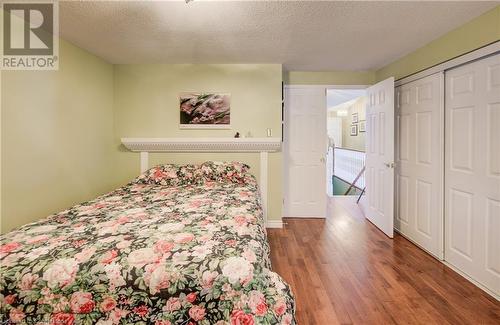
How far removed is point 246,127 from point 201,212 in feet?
6.08

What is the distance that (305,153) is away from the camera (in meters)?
4.10

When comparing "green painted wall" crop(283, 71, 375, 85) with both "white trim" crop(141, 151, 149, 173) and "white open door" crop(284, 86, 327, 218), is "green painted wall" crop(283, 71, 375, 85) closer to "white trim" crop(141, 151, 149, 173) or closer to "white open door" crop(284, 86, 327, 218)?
"white open door" crop(284, 86, 327, 218)

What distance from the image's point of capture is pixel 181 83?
139 inches

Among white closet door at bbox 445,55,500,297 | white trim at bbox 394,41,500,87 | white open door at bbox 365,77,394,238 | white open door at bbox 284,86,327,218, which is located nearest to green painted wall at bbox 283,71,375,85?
white open door at bbox 284,86,327,218

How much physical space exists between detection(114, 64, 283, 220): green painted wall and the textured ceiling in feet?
0.76

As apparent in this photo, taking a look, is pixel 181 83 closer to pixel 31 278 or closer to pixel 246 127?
pixel 246 127

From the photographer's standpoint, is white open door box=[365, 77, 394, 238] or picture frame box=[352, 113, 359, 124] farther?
picture frame box=[352, 113, 359, 124]

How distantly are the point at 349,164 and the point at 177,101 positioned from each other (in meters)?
4.98

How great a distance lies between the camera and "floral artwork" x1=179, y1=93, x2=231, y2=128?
354cm

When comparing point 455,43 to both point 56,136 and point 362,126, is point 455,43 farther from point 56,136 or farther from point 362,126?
point 362,126

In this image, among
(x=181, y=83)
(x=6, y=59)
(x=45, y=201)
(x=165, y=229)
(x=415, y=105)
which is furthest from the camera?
(x=181, y=83)

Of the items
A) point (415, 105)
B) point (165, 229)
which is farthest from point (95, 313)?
point (415, 105)

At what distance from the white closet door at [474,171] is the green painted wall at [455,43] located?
0.50 ft

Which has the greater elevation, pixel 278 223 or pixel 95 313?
pixel 95 313
